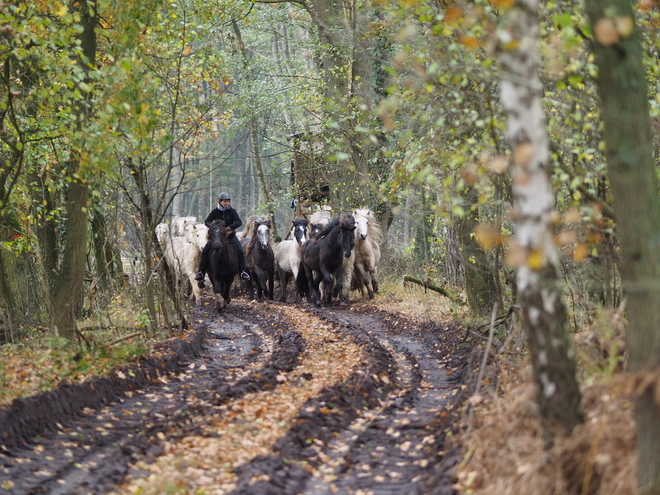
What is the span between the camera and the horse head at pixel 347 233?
66.6ft

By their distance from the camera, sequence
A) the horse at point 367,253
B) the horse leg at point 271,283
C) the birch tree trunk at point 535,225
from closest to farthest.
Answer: the birch tree trunk at point 535,225
the horse at point 367,253
the horse leg at point 271,283

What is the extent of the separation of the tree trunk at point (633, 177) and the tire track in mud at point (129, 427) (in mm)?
4171

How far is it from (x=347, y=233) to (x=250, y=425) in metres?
12.6

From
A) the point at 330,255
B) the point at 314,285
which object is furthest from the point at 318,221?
the point at 330,255

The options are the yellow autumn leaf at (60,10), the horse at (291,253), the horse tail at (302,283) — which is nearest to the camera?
the yellow autumn leaf at (60,10)

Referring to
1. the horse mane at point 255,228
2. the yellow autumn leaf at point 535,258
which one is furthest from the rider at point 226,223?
the yellow autumn leaf at point 535,258

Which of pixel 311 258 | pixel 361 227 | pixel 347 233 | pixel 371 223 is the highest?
pixel 371 223

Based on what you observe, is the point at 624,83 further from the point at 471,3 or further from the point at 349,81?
the point at 349,81

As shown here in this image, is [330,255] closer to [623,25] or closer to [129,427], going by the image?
[129,427]

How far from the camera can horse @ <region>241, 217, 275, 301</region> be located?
23656 millimetres

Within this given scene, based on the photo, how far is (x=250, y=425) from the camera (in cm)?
812

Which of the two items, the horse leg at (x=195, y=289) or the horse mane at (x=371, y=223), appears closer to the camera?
the horse mane at (x=371, y=223)

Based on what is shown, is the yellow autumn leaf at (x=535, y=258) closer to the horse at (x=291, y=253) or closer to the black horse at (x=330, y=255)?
the black horse at (x=330, y=255)

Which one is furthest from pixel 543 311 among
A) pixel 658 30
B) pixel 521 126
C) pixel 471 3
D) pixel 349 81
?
pixel 349 81
